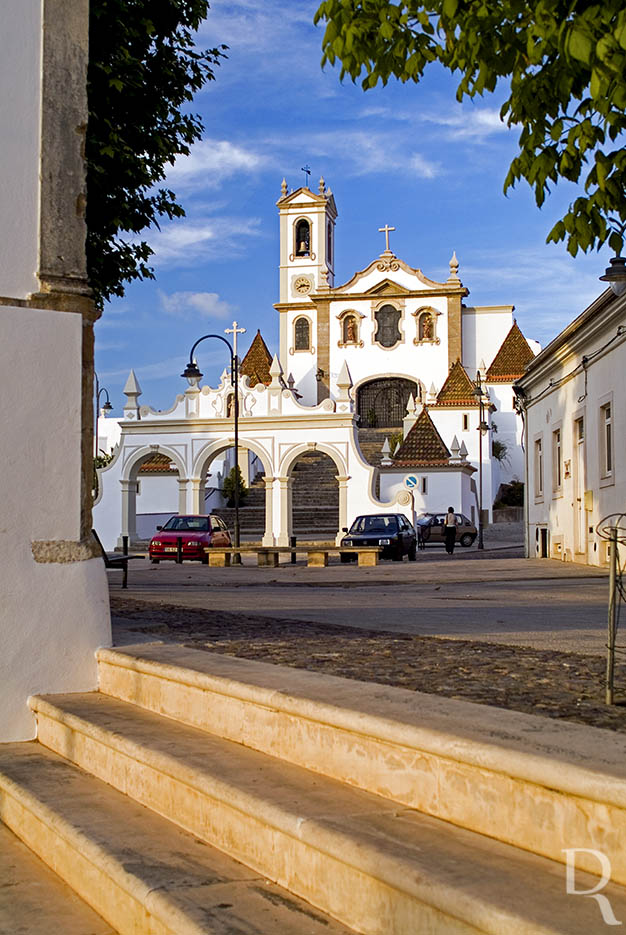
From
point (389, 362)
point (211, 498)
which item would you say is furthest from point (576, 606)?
point (389, 362)

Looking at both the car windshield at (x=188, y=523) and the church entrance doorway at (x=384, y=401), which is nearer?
the car windshield at (x=188, y=523)

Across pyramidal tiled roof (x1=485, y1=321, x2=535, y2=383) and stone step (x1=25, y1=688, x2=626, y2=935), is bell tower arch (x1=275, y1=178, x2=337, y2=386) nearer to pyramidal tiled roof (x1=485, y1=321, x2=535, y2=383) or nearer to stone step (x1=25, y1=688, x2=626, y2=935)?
pyramidal tiled roof (x1=485, y1=321, x2=535, y2=383)

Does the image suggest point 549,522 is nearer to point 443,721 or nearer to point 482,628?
point 482,628

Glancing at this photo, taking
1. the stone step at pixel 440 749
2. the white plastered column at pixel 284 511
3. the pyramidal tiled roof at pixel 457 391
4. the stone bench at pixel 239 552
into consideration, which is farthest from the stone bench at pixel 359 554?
the pyramidal tiled roof at pixel 457 391

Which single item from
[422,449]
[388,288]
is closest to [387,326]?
[388,288]

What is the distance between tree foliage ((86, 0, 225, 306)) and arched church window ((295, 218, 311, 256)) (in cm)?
Answer: 6331

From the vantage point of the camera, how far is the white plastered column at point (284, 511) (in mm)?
41719

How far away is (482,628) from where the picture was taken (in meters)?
8.73

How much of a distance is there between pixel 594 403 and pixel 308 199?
5502 cm

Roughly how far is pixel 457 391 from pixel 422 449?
12081 mm

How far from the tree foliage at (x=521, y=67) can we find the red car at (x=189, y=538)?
26.6 meters

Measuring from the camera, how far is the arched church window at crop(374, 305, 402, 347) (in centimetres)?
6838

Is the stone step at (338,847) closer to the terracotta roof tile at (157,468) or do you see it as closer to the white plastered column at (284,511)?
the white plastered column at (284,511)

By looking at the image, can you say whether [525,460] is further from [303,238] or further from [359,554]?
[303,238]
